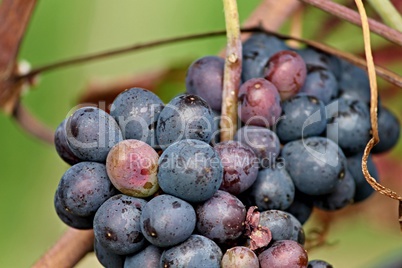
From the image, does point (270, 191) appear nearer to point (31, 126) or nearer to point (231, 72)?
point (231, 72)

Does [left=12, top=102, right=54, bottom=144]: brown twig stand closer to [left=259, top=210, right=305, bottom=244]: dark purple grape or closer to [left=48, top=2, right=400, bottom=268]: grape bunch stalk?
[left=48, top=2, right=400, bottom=268]: grape bunch stalk

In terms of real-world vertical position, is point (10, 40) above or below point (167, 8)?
above

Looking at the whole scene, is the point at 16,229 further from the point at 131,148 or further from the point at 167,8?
the point at 131,148

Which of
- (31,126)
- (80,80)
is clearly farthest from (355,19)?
(80,80)

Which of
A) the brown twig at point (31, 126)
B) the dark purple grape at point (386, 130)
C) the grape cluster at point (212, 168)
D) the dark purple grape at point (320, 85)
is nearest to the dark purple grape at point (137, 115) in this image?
the grape cluster at point (212, 168)

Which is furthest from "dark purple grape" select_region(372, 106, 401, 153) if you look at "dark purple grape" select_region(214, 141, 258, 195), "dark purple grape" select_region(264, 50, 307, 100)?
"dark purple grape" select_region(214, 141, 258, 195)

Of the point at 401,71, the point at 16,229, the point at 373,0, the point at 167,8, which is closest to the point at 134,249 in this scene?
the point at 373,0
